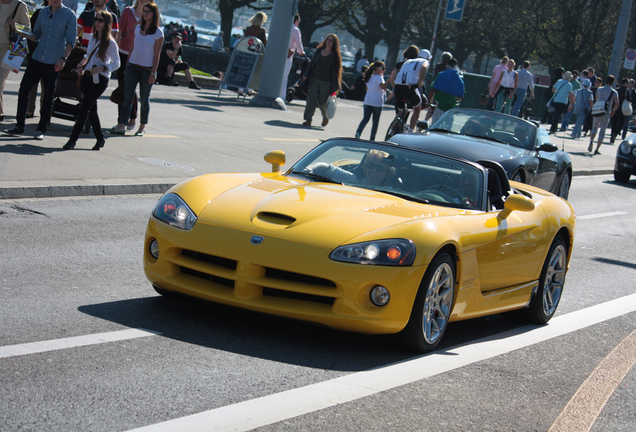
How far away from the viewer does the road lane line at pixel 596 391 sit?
4.23 m

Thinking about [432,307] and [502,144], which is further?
[502,144]

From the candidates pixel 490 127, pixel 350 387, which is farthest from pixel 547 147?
pixel 350 387

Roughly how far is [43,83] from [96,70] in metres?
0.82

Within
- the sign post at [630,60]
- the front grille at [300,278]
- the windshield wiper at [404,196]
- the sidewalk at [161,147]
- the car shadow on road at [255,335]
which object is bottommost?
the sidewalk at [161,147]

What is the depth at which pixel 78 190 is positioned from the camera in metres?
9.22

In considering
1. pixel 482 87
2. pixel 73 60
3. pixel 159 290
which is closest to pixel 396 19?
pixel 482 87

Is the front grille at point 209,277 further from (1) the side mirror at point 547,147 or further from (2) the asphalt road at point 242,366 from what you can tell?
(1) the side mirror at point 547,147

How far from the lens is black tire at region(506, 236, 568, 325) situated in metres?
6.49

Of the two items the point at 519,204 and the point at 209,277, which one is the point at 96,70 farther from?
the point at 519,204

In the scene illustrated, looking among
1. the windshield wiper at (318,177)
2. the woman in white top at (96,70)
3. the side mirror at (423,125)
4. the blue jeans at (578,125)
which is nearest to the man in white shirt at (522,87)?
the blue jeans at (578,125)

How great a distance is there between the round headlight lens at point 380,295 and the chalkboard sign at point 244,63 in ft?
56.5

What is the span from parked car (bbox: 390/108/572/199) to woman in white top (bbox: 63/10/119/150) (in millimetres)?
3912

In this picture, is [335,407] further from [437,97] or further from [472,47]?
[472,47]

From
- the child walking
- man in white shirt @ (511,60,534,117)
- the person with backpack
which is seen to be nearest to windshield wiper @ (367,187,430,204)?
the child walking
